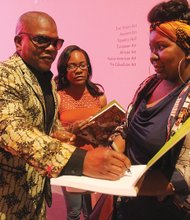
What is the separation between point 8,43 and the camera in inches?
165

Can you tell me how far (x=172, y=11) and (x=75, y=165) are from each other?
608 millimetres

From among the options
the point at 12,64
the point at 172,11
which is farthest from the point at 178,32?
the point at 12,64

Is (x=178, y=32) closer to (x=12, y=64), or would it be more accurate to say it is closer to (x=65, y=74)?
(x=12, y=64)

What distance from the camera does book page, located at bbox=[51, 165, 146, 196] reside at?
745 millimetres

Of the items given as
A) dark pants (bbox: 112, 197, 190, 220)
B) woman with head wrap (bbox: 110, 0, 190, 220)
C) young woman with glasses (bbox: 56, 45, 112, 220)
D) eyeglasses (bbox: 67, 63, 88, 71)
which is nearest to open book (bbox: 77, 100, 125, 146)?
woman with head wrap (bbox: 110, 0, 190, 220)

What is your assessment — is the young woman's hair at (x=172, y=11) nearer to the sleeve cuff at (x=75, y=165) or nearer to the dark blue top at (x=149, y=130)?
the dark blue top at (x=149, y=130)

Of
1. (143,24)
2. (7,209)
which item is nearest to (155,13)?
(7,209)

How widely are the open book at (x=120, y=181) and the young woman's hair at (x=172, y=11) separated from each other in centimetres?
45

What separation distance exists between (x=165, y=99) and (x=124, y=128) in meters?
0.23

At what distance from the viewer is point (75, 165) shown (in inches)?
33.7

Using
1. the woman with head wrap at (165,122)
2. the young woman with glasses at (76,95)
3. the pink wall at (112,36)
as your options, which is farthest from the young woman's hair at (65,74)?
the woman with head wrap at (165,122)

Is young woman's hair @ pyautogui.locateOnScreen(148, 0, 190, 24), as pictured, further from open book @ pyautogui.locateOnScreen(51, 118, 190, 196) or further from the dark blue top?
open book @ pyautogui.locateOnScreen(51, 118, 190, 196)

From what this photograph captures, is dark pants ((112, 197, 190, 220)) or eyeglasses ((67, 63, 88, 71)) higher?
eyeglasses ((67, 63, 88, 71))

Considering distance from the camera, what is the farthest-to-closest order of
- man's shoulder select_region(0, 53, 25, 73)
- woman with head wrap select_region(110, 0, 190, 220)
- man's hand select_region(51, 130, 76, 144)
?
man's hand select_region(51, 130, 76, 144), man's shoulder select_region(0, 53, 25, 73), woman with head wrap select_region(110, 0, 190, 220)
